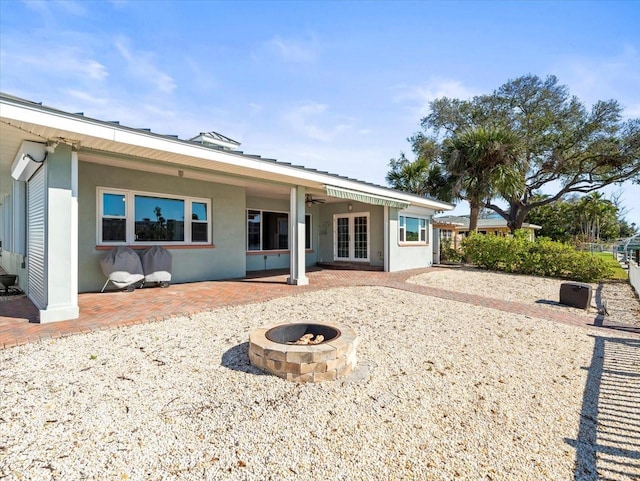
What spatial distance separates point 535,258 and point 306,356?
572 inches

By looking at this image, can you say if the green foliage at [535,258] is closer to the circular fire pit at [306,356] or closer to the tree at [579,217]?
the circular fire pit at [306,356]

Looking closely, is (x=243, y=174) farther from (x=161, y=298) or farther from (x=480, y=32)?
(x=480, y=32)

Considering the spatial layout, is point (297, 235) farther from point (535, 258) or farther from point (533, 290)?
point (535, 258)

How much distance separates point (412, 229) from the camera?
16.7 metres

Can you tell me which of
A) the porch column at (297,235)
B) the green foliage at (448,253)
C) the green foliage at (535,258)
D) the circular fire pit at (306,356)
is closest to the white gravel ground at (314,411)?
the circular fire pit at (306,356)

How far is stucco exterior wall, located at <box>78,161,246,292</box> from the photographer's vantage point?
8.36m

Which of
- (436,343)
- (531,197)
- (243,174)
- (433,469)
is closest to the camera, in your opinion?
(433,469)

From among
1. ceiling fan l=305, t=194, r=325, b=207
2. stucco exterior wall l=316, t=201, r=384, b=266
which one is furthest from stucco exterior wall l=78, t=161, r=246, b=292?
stucco exterior wall l=316, t=201, r=384, b=266

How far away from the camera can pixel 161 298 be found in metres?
7.77

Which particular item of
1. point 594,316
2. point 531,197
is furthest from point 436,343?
point 531,197

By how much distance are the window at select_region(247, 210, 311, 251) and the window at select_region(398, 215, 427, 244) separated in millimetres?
5496

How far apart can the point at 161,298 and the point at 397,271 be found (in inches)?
400

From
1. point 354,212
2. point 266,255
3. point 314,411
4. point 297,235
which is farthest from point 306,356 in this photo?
point 354,212

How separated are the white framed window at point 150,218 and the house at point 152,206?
0.03 m
